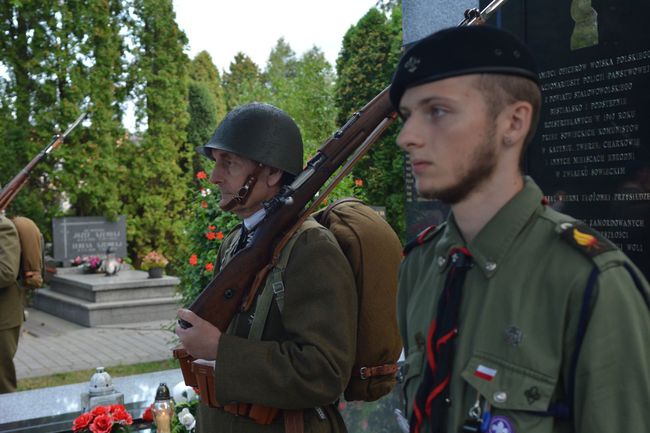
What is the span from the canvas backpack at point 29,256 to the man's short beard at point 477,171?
6.20m

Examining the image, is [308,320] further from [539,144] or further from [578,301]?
[539,144]

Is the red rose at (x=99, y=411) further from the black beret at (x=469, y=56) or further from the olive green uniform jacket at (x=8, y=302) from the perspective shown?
the black beret at (x=469, y=56)

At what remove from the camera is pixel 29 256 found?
684 centimetres

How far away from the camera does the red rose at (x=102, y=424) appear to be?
3.96 m

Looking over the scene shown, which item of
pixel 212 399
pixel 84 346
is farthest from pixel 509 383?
pixel 84 346

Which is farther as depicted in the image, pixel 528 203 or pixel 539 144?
pixel 539 144

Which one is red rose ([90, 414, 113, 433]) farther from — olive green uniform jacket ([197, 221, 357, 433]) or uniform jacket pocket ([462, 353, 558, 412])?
uniform jacket pocket ([462, 353, 558, 412])

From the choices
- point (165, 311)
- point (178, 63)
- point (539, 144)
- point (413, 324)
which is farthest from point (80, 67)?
point (413, 324)

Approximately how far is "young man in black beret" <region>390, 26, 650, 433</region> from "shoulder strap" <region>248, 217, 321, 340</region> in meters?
0.90

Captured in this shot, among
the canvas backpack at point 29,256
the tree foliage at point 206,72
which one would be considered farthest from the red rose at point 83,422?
the tree foliage at point 206,72

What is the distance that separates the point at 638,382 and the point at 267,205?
1.48 m

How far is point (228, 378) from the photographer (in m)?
2.34

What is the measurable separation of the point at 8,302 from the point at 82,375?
262 centimetres

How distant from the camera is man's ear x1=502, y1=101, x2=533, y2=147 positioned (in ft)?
4.81
